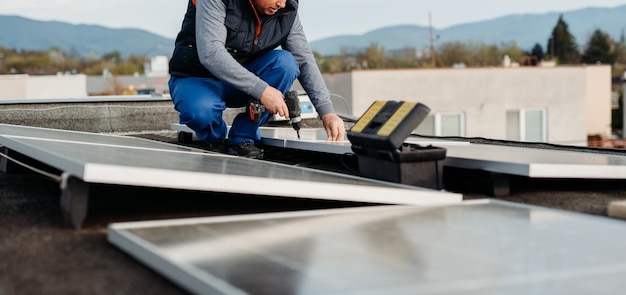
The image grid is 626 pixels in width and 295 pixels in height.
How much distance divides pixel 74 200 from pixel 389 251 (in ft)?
2.87

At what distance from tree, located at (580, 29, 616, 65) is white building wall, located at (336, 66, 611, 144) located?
4319cm

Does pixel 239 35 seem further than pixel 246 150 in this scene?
No

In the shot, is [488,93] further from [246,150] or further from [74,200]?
[74,200]

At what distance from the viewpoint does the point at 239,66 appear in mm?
3318

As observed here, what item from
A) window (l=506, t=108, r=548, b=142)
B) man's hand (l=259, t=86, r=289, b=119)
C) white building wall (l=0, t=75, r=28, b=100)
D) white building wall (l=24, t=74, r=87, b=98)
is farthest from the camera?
white building wall (l=24, t=74, r=87, b=98)

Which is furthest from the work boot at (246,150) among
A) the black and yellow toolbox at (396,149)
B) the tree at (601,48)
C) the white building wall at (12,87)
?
the tree at (601,48)

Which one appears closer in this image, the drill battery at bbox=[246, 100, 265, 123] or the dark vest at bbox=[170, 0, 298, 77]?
the dark vest at bbox=[170, 0, 298, 77]

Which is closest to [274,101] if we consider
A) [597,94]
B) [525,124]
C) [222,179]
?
[222,179]

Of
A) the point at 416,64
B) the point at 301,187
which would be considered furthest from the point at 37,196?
the point at 416,64

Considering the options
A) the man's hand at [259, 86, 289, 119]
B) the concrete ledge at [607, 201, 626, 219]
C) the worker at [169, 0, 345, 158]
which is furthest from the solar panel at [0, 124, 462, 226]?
the worker at [169, 0, 345, 158]

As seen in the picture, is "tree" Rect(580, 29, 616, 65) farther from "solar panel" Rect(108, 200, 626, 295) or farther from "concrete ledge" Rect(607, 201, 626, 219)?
"solar panel" Rect(108, 200, 626, 295)

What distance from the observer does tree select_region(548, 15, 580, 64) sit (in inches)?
3118

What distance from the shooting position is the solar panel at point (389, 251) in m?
1.40

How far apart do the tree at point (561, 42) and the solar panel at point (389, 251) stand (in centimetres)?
8013
